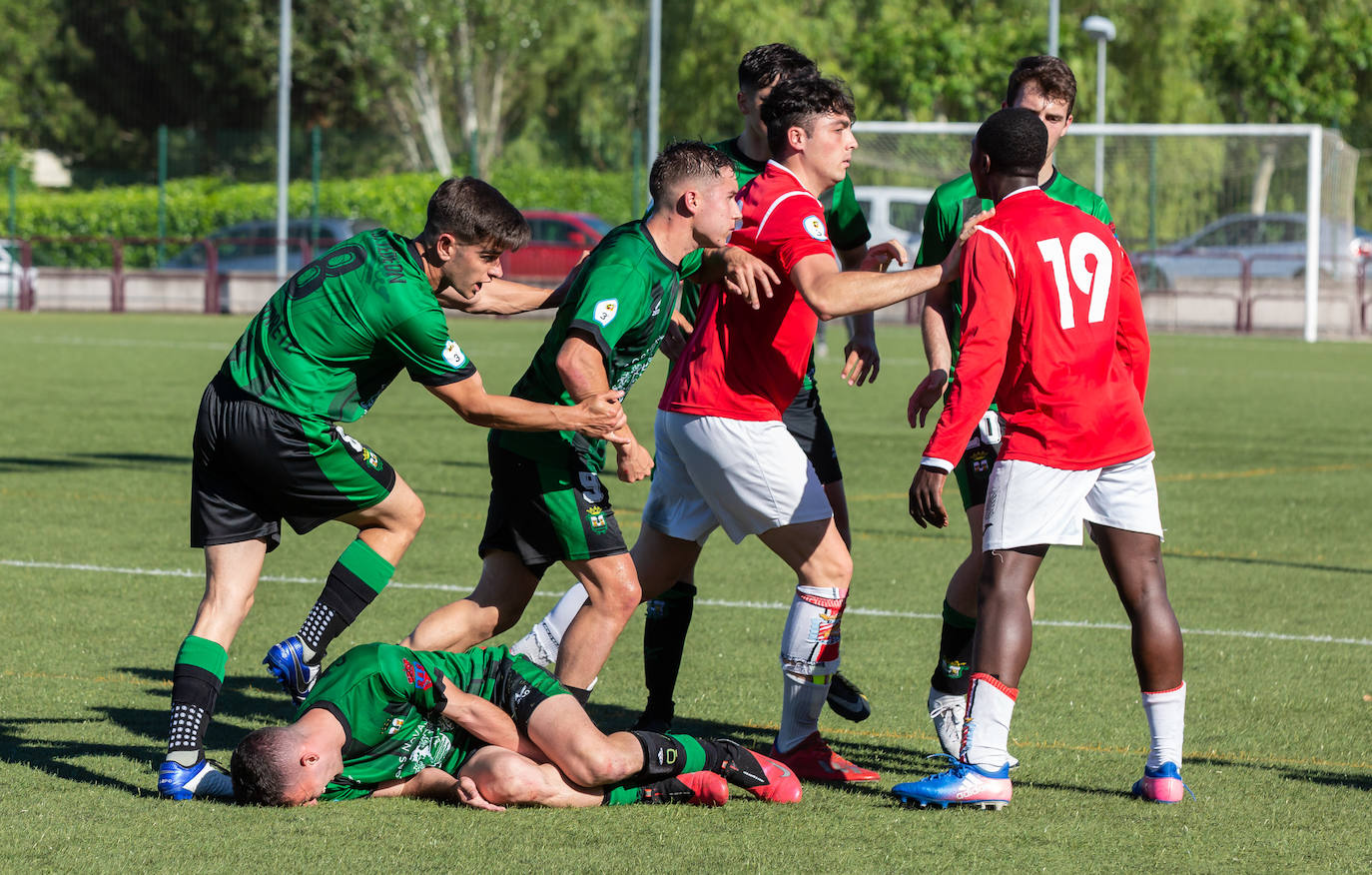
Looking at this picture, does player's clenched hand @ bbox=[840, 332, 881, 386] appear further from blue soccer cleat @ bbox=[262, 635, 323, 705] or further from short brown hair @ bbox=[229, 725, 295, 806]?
short brown hair @ bbox=[229, 725, 295, 806]

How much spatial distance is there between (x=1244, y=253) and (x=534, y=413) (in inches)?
1107

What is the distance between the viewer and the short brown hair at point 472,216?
16.9ft

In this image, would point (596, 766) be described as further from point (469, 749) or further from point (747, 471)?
point (747, 471)

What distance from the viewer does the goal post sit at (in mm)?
30438

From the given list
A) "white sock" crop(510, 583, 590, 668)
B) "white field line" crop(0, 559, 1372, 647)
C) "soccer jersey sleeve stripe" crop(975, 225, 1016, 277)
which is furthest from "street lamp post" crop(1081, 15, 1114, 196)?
"soccer jersey sleeve stripe" crop(975, 225, 1016, 277)

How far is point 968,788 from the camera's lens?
4.87 m

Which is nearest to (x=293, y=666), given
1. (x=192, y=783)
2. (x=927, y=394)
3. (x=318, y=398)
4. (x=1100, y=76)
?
(x=192, y=783)

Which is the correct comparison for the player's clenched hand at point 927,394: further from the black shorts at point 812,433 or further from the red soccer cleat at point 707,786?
the red soccer cleat at point 707,786

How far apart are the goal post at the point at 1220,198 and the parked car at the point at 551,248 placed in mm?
5517

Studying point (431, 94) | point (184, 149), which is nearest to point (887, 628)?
point (184, 149)

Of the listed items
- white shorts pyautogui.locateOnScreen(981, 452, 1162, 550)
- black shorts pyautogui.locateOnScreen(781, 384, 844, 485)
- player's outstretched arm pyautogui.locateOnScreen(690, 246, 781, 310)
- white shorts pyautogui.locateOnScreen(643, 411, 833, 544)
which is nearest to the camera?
white shorts pyautogui.locateOnScreen(981, 452, 1162, 550)

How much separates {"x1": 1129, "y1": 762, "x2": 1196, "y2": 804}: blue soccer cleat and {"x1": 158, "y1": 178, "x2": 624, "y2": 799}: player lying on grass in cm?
181

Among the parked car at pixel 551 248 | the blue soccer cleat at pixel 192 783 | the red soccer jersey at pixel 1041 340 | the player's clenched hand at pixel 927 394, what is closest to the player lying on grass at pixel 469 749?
the blue soccer cleat at pixel 192 783

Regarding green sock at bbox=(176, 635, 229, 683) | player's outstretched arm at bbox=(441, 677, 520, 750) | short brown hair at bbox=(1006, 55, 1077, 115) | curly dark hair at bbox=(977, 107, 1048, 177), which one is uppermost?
short brown hair at bbox=(1006, 55, 1077, 115)
